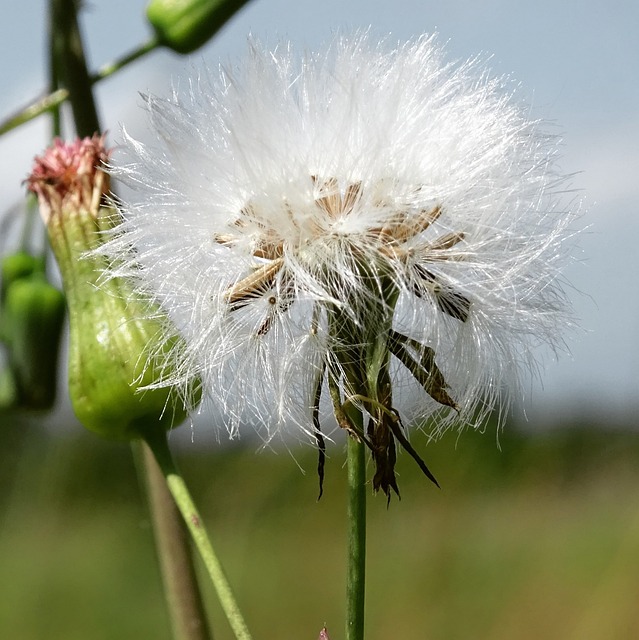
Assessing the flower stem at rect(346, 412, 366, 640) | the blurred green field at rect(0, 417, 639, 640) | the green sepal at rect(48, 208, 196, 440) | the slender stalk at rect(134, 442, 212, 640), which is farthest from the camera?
the blurred green field at rect(0, 417, 639, 640)

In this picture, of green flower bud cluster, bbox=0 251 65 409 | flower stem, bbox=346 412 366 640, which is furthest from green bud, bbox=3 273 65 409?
flower stem, bbox=346 412 366 640

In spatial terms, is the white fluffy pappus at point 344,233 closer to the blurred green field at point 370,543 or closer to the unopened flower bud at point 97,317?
the unopened flower bud at point 97,317

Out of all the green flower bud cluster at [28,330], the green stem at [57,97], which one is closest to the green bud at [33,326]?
the green flower bud cluster at [28,330]

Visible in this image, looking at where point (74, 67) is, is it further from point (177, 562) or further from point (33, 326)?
point (177, 562)

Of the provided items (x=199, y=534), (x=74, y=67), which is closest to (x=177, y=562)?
(x=199, y=534)

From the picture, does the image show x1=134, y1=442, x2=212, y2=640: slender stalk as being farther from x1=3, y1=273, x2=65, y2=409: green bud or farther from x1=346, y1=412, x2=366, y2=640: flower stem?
x1=346, y1=412, x2=366, y2=640: flower stem
